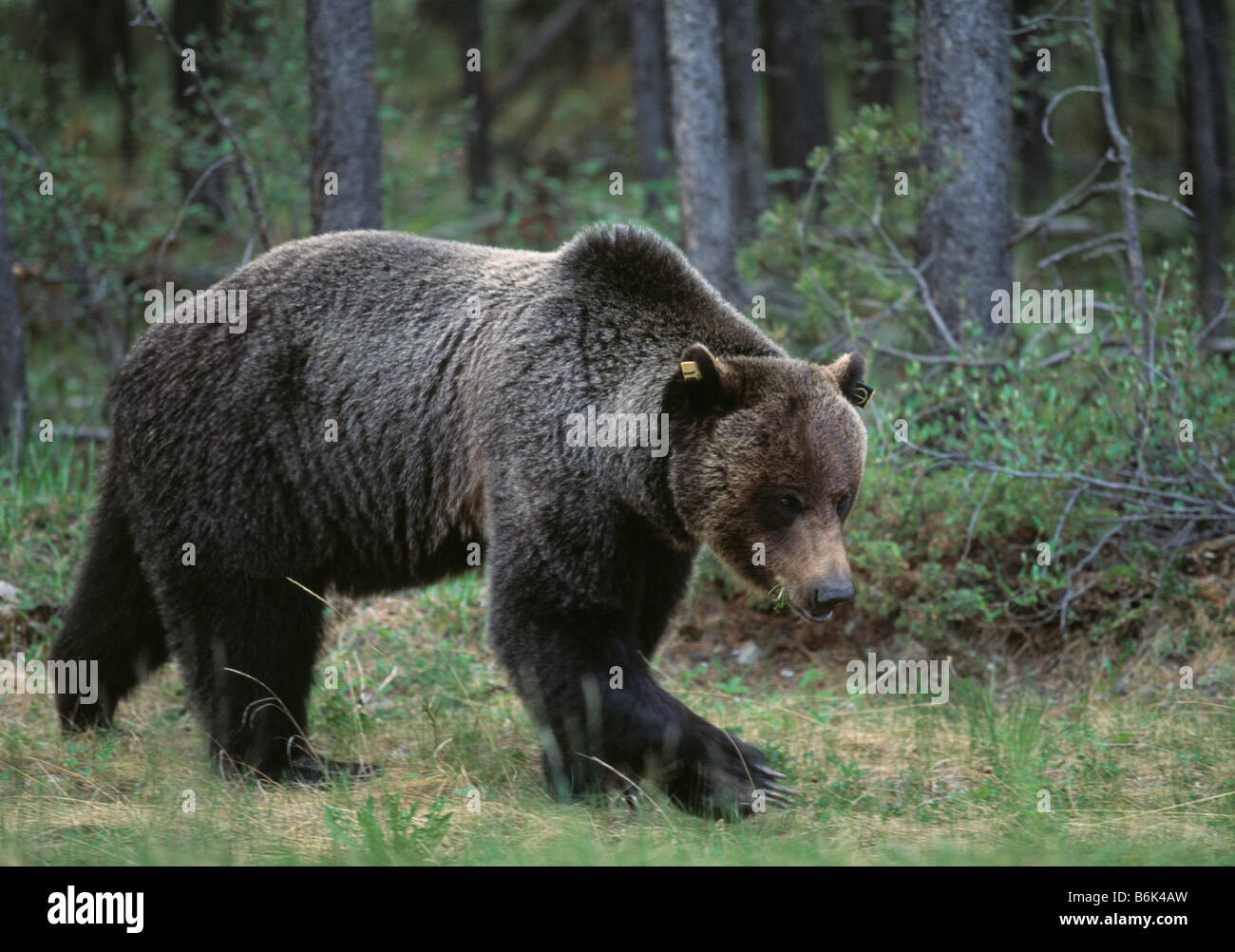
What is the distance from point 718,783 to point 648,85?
11.5m

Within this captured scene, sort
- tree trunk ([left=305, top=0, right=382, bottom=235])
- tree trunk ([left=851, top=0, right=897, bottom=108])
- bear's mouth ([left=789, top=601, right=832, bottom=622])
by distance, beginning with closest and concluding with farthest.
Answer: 1. bear's mouth ([left=789, top=601, right=832, bottom=622])
2. tree trunk ([left=305, top=0, right=382, bottom=235])
3. tree trunk ([left=851, top=0, right=897, bottom=108])

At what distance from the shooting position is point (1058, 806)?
16.3 ft

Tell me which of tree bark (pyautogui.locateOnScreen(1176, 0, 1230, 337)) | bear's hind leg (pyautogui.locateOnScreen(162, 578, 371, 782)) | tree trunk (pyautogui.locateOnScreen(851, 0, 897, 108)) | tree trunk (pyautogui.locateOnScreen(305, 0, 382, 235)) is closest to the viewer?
bear's hind leg (pyautogui.locateOnScreen(162, 578, 371, 782))

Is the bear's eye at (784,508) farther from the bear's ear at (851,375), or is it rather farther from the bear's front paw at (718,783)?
the bear's front paw at (718,783)

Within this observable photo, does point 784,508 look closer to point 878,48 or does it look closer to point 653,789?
point 653,789

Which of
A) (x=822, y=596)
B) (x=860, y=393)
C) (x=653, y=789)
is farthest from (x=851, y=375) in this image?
(x=653, y=789)

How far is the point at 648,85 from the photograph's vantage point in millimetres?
14828

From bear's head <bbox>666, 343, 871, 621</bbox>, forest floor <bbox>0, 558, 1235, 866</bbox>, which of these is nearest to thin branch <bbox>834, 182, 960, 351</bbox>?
forest floor <bbox>0, 558, 1235, 866</bbox>

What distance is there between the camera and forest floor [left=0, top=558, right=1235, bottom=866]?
14.0 ft

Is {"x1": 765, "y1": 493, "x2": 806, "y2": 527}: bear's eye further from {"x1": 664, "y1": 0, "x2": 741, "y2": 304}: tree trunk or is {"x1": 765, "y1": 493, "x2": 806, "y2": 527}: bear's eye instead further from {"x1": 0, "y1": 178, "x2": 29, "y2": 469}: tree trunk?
{"x1": 0, "y1": 178, "x2": 29, "y2": 469}: tree trunk

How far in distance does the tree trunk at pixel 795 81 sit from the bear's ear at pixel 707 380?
10362mm

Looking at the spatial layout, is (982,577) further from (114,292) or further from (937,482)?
(114,292)

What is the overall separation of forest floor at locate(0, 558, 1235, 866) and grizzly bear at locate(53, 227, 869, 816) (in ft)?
1.03

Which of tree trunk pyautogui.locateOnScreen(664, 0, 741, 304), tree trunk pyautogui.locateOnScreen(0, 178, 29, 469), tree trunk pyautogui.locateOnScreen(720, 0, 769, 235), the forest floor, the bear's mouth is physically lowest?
the forest floor
